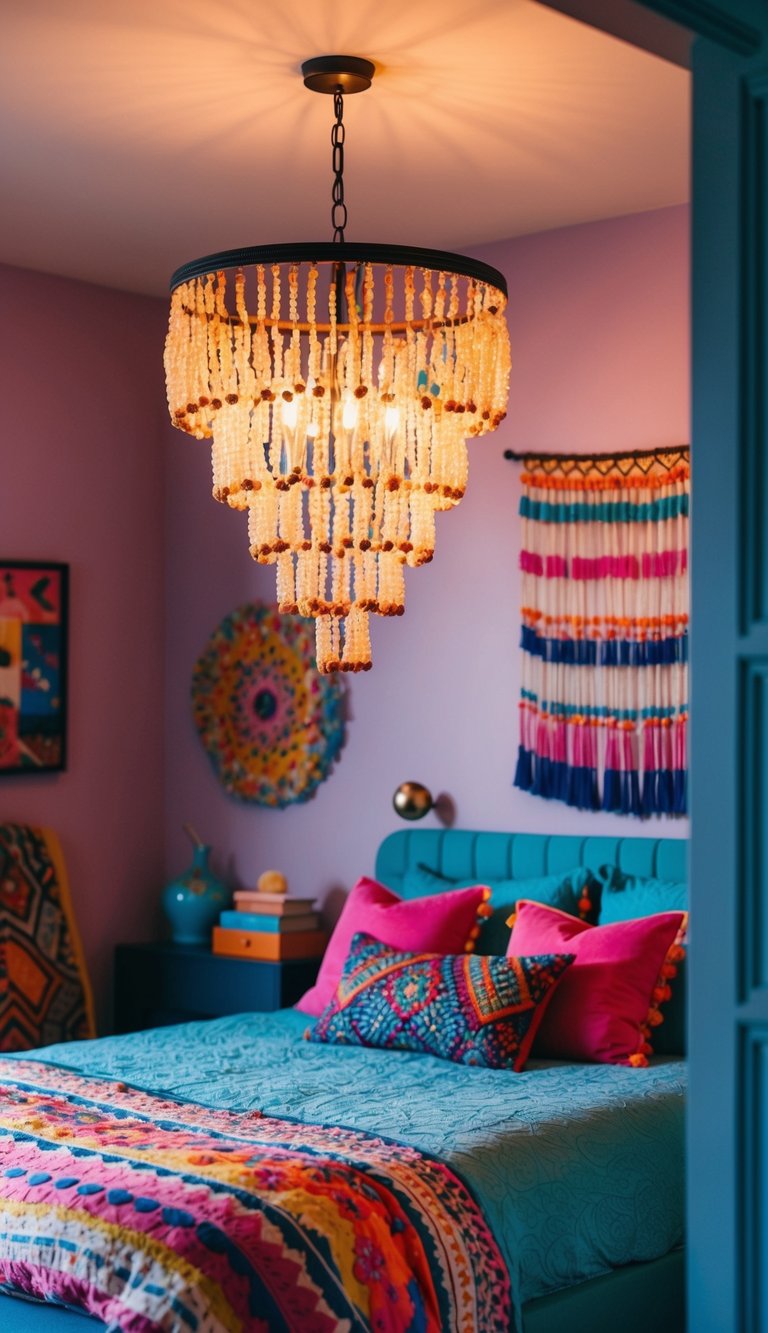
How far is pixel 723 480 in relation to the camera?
2348mm

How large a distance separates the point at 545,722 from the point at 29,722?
67.1 inches

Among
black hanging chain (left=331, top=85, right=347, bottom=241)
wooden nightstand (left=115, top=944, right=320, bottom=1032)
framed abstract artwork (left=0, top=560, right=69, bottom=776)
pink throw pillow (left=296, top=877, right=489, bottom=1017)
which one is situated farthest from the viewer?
framed abstract artwork (left=0, top=560, right=69, bottom=776)

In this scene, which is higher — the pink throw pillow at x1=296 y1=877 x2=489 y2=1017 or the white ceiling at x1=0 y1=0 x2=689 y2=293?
the white ceiling at x1=0 y1=0 x2=689 y2=293

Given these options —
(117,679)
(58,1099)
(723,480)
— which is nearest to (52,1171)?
(58,1099)

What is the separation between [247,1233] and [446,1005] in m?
1.32

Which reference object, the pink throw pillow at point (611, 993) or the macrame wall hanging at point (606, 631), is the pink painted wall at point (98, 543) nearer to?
the macrame wall hanging at point (606, 631)

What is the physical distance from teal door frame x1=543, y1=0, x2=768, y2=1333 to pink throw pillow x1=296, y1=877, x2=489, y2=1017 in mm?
2001

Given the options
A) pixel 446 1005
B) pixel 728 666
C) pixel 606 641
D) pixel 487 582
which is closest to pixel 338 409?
pixel 728 666

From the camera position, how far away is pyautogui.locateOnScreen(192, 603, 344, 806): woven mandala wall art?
542cm

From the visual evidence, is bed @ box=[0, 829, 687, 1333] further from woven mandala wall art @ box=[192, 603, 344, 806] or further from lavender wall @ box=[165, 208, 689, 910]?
woven mandala wall art @ box=[192, 603, 344, 806]

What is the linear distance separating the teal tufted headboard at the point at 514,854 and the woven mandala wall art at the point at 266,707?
0.44 m

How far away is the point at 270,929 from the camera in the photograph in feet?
17.0

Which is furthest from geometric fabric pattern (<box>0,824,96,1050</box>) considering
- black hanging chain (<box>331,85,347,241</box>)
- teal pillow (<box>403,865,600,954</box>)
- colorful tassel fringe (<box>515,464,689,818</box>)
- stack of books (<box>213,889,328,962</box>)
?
black hanging chain (<box>331,85,347,241</box>)

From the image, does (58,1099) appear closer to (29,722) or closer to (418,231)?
(29,722)
